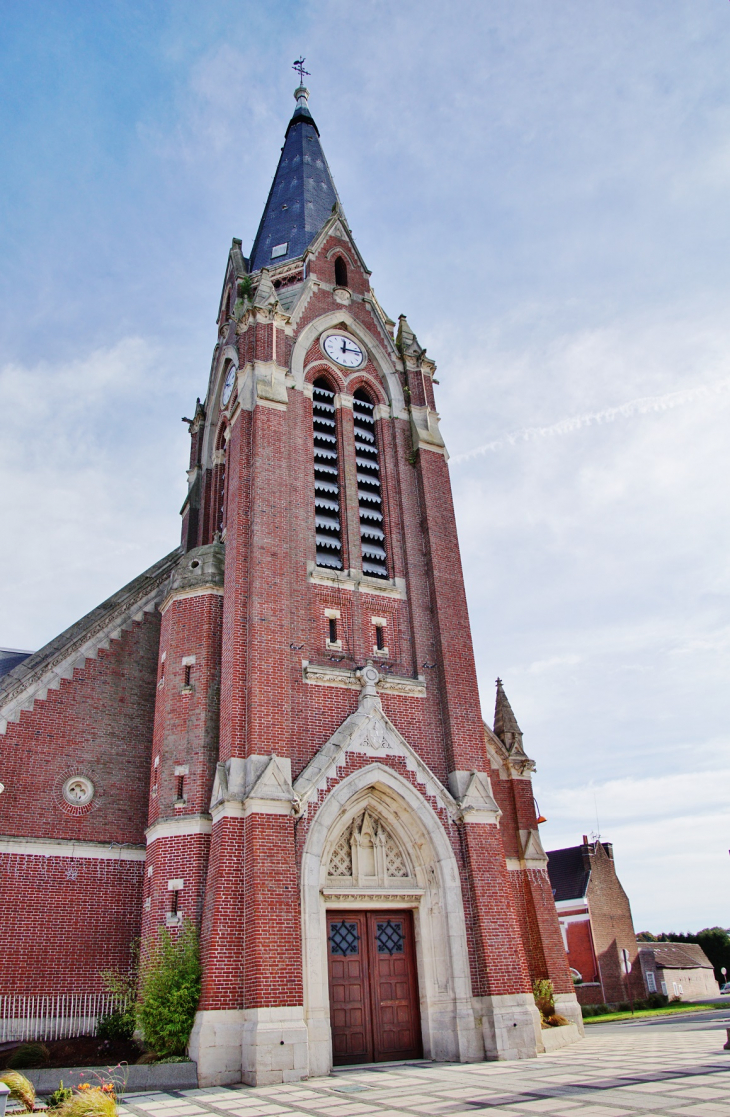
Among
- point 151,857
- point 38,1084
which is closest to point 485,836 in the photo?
point 151,857

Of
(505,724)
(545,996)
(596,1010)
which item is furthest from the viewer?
(596,1010)

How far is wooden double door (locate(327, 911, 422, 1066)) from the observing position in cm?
1551

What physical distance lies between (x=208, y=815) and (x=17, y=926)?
454 centimetres

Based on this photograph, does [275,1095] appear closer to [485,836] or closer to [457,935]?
[457,935]

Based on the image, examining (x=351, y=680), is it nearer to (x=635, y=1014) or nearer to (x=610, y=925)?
(x=635, y=1014)

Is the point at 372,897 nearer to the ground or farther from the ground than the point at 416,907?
farther from the ground

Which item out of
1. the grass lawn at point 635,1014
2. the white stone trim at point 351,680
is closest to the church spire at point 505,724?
the white stone trim at point 351,680

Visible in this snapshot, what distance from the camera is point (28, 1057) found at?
13469 mm

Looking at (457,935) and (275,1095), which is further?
(457,935)

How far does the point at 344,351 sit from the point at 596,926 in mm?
38117

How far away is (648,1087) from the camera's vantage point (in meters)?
9.82

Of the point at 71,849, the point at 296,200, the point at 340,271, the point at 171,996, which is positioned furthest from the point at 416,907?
the point at 296,200

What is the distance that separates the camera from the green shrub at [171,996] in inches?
548

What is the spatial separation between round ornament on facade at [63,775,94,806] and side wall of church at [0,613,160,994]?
0.11m
